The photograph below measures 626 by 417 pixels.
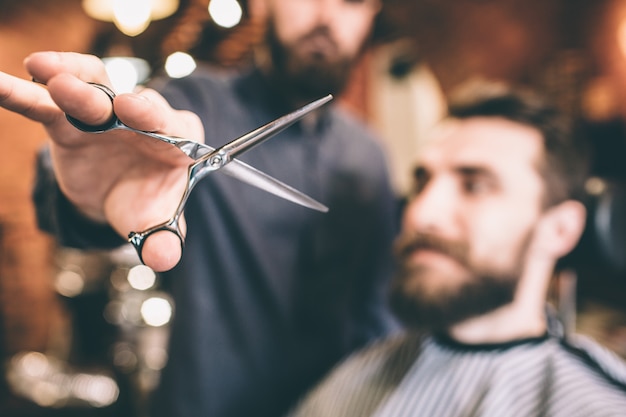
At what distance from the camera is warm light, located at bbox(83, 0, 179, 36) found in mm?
2489

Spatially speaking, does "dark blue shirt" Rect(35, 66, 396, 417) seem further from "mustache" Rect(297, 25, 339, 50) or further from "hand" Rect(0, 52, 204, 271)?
"hand" Rect(0, 52, 204, 271)

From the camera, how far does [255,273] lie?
1475 millimetres

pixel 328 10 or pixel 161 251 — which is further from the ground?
pixel 328 10

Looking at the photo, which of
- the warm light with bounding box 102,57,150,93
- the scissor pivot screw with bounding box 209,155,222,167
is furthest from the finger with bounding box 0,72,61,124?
the warm light with bounding box 102,57,150,93

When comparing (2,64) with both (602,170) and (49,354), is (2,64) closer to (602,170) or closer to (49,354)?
(49,354)

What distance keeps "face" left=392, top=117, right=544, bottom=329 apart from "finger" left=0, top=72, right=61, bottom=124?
3.13 feet

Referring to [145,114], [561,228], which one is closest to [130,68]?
[561,228]

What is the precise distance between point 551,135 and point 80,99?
1276 mm

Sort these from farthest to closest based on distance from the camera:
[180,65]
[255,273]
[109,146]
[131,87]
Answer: [131,87]
[180,65]
[255,273]
[109,146]

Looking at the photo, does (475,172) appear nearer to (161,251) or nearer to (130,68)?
(161,251)

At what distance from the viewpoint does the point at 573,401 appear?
42.6 inches

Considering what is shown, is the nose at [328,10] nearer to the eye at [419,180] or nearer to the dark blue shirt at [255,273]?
the dark blue shirt at [255,273]

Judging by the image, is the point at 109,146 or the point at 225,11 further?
the point at 225,11

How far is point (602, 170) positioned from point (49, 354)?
4.52m
